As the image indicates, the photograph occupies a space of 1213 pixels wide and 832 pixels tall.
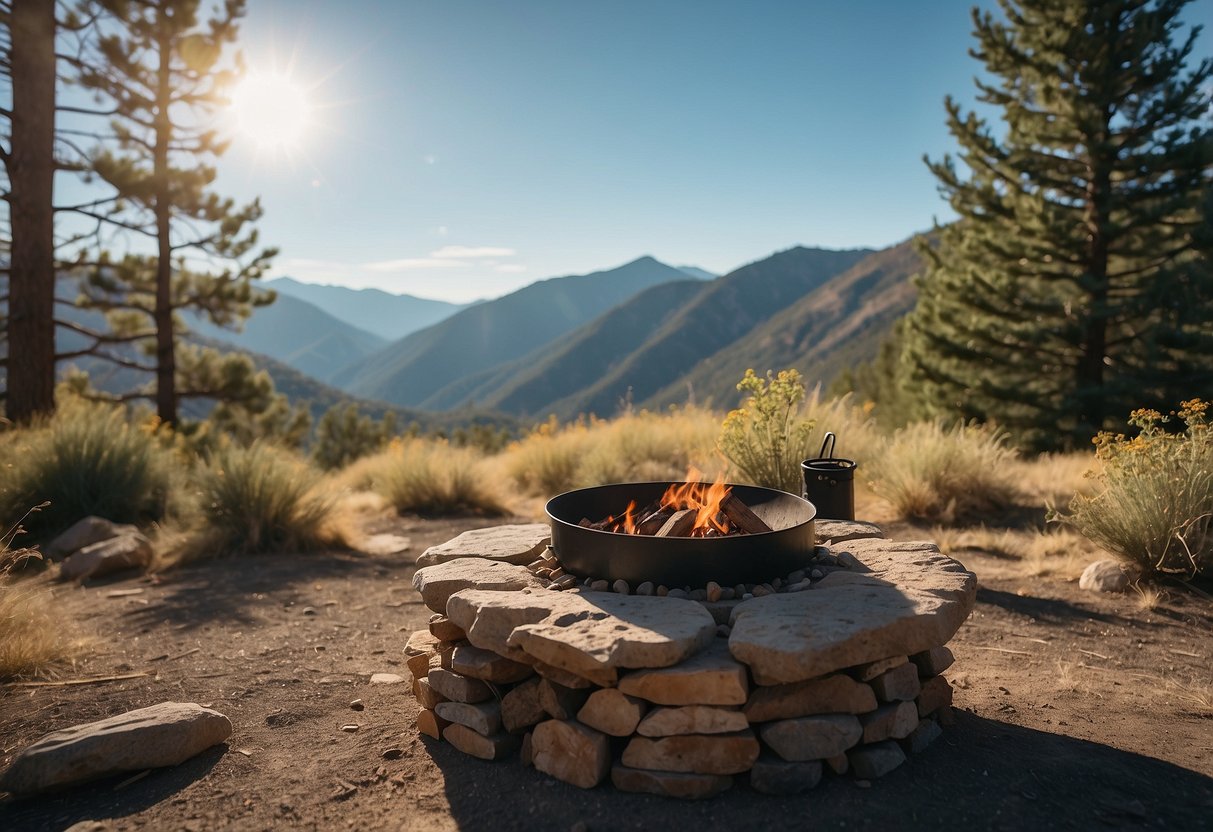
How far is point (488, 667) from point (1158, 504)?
4.12m

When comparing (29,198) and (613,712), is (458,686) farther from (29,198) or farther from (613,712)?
(29,198)

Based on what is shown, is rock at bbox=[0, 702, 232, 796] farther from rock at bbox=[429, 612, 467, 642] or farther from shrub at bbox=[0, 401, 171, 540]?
shrub at bbox=[0, 401, 171, 540]

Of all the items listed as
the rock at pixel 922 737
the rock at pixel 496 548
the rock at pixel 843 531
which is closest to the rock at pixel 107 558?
the rock at pixel 496 548

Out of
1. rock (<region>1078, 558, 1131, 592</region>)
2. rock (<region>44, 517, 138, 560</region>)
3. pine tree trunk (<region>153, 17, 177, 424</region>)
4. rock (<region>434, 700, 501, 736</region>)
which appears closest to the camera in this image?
rock (<region>434, 700, 501, 736</region>)

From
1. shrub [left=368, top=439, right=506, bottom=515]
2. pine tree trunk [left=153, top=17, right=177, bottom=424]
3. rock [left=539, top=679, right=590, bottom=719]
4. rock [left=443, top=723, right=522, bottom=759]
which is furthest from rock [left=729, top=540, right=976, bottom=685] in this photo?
pine tree trunk [left=153, top=17, right=177, bottom=424]

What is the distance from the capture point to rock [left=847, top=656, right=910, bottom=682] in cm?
237

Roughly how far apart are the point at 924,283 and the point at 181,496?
11413 millimetres

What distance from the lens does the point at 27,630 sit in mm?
3252

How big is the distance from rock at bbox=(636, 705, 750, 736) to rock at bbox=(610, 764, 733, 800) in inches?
5.1

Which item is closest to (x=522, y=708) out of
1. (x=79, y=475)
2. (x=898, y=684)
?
(x=898, y=684)

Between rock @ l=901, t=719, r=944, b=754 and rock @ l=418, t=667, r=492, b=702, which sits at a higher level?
rock @ l=418, t=667, r=492, b=702

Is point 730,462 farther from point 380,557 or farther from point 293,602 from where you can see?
point 293,602

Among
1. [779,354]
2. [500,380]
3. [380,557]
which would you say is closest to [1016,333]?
[380,557]

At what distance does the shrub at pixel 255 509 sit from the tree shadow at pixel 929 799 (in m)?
4.07
